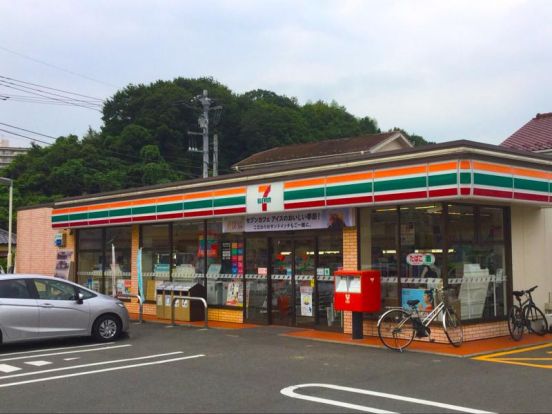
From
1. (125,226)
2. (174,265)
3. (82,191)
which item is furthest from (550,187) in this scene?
(82,191)

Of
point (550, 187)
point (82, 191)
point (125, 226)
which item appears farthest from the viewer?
point (82, 191)

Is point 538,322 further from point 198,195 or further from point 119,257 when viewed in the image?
point 119,257

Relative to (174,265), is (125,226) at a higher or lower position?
higher

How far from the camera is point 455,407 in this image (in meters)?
6.87

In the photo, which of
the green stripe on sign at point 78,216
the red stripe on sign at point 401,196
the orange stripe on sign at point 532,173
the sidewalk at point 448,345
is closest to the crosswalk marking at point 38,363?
the sidewalk at point 448,345

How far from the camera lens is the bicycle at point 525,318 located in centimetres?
1191

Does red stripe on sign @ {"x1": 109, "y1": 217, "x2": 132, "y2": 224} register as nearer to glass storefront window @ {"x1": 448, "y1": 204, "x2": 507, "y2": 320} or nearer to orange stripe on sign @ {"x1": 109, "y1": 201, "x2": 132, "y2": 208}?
orange stripe on sign @ {"x1": 109, "y1": 201, "x2": 132, "y2": 208}

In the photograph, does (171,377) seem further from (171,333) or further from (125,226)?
(125,226)

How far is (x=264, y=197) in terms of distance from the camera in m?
14.0

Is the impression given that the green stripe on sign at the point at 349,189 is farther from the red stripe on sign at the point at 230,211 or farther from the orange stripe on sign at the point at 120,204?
the orange stripe on sign at the point at 120,204

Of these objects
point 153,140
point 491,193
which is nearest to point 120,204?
point 491,193

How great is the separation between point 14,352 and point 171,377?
4.43 m

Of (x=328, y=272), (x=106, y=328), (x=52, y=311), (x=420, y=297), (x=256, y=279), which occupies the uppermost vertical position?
(x=328, y=272)

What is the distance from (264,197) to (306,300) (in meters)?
2.49
